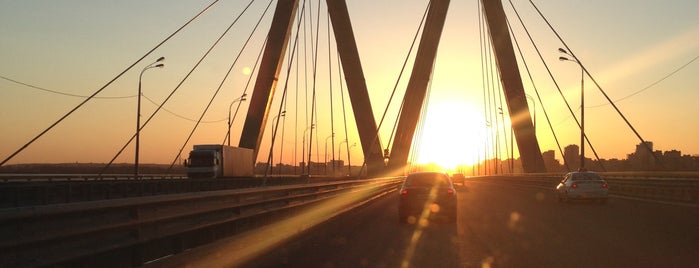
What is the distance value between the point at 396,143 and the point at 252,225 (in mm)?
43695

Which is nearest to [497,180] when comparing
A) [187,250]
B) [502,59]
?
[502,59]

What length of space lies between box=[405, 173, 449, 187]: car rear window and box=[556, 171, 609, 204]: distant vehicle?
11.1m

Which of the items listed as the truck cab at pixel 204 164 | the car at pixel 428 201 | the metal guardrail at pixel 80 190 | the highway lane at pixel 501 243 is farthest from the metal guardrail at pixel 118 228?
the truck cab at pixel 204 164

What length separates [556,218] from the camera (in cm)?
2067

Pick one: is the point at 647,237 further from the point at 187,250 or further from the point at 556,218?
the point at 187,250

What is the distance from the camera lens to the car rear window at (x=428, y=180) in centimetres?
2022

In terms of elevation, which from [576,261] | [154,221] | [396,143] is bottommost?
[576,261]

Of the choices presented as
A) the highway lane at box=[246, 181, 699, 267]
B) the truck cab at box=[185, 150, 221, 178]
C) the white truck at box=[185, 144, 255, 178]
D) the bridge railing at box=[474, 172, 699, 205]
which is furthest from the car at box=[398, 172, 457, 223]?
the truck cab at box=[185, 150, 221, 178]

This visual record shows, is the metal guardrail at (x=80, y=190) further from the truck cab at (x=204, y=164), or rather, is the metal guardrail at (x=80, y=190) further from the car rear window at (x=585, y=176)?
the car rear window at (x=585, y=176)

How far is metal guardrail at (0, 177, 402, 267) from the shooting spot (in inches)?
243

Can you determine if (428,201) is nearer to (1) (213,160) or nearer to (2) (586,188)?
(2) (586,188)

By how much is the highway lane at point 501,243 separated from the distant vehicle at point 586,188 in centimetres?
815

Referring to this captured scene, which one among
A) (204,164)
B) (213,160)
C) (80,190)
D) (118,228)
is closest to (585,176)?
(80,190)

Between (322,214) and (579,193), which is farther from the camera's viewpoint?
(579,193)
